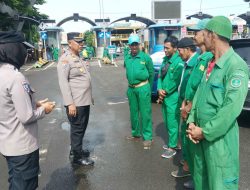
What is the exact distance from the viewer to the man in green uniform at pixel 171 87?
4941 mm

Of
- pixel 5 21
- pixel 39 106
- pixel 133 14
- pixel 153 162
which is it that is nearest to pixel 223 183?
pixel 39 106

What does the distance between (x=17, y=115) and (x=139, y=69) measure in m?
3.16

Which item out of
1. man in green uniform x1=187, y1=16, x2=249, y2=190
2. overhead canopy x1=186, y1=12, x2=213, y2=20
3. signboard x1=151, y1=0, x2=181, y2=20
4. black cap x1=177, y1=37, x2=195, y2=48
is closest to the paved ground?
man in green uniform x1=187, y1=16, x2=249, y2=190

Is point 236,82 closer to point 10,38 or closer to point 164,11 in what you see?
point 10,38

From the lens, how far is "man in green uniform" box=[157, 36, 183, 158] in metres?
4.94

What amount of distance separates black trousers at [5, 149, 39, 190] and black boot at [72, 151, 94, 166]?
1.98 metres

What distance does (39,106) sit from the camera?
3.02 meters

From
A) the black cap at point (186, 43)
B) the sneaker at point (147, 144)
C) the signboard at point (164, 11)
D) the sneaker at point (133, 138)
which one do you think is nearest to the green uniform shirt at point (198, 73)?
the black cap at point (186, 43)

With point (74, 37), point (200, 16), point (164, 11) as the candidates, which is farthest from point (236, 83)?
point (200, 16)

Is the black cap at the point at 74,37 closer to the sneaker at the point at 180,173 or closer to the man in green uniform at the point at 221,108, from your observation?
the sneaker at the point at 180,173

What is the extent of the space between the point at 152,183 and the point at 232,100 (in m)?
2.16

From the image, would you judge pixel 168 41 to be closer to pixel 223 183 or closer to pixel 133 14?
pixel 223 183

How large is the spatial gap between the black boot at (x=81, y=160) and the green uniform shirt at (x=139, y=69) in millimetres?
1536

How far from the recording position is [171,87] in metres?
4.99
